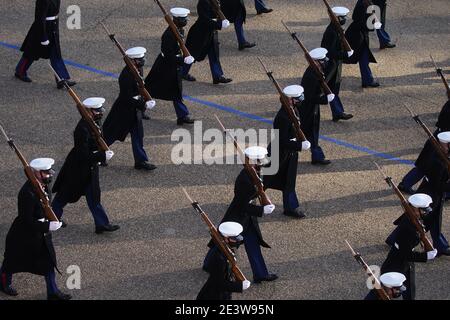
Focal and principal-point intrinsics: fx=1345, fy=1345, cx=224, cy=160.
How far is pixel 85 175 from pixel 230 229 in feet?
9.25

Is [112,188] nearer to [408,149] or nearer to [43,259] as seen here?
[43,259]

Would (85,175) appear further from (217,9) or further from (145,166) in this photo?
(217,9)

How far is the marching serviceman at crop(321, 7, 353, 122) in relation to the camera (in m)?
20.3

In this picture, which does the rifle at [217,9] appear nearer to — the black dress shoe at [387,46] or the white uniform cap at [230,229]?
the black dress shoe at [387,46]

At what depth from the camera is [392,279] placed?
14695mm

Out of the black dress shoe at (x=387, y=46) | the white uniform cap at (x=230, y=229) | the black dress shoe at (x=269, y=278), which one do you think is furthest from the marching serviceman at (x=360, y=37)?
the white uniform cap at (x=230, y=229)

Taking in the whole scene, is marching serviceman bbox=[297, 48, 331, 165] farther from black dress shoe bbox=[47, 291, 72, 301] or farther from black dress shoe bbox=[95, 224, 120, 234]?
black dress shoe bbox=[47, 291, 72, 301]

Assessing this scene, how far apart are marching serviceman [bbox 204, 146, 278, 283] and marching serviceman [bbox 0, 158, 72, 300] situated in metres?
1.91

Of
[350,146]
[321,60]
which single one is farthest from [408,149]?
[321,60]

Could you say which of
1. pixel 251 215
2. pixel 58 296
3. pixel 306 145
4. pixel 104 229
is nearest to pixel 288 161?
pixel 306 145

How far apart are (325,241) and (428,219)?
1.37 meters

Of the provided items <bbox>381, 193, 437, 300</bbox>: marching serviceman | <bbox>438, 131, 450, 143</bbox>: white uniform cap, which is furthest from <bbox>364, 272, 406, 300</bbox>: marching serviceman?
<bbox>438, 131, 450, 143</bbox>: white uniform cap

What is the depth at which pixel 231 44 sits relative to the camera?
76.1 feet
